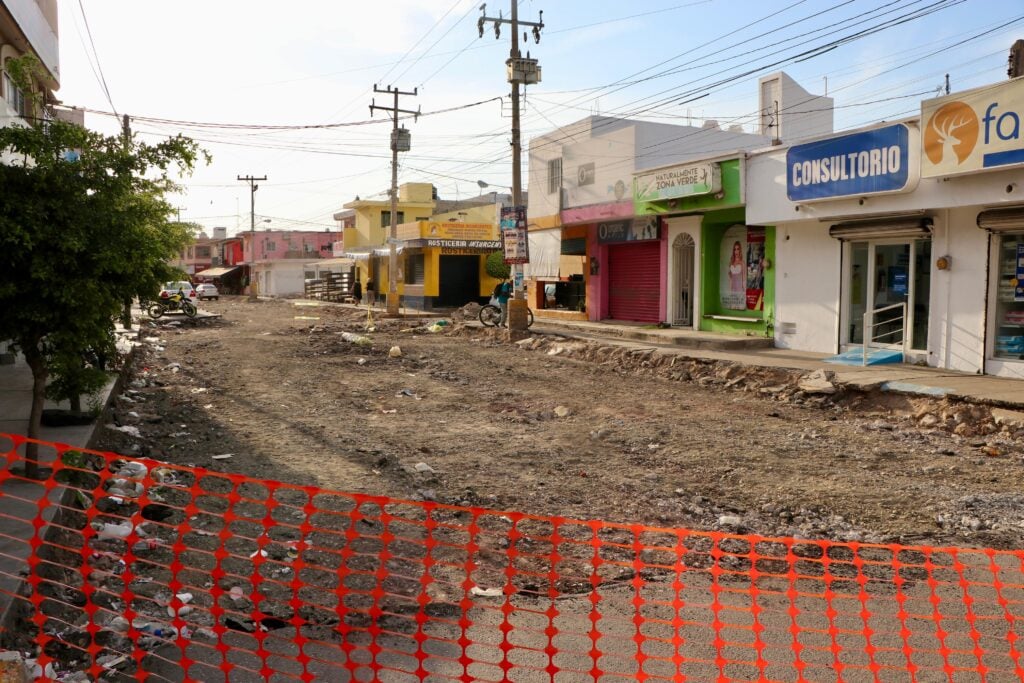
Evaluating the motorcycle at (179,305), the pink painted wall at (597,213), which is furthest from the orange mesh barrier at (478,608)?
the motorcycle at (179,305)

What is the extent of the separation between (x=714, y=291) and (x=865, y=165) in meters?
6.45

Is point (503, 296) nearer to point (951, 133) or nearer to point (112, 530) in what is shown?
point (951, 133)

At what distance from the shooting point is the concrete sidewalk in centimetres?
1090

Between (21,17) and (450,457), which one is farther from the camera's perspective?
(21,17)

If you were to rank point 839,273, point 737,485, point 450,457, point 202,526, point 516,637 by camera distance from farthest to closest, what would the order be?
point 839,273 → point 450,457 → point 737,485 → point 202,526 → point 516,637

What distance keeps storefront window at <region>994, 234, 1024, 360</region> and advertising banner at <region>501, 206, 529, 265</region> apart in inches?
467

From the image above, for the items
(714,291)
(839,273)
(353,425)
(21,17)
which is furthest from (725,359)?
(21,17)

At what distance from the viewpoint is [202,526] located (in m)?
6.03

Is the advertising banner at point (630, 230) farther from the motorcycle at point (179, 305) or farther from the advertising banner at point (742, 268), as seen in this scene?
the motorcycle at point (179, 305)

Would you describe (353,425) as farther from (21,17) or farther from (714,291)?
(714,291)

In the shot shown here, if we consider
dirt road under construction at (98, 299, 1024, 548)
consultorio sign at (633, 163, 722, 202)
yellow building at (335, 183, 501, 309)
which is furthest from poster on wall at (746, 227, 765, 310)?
yellow building at (335, 183, 501, 309)

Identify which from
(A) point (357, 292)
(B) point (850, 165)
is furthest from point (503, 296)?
(A) point (357, 292)

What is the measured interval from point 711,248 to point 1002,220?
8339 mm

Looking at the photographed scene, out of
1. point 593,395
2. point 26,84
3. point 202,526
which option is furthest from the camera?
point 593,395
